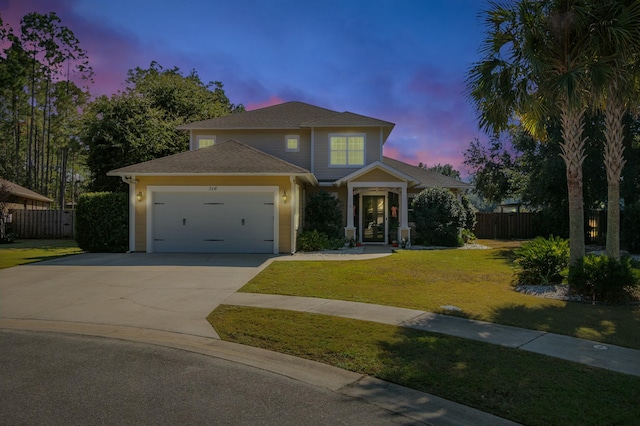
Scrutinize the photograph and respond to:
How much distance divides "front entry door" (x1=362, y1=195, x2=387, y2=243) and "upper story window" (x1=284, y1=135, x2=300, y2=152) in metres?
4.37

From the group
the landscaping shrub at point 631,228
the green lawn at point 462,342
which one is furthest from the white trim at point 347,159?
the landscaping shrub at point 631,228

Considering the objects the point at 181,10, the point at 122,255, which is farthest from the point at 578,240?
the point at 122,255

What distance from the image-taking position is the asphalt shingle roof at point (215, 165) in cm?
1509

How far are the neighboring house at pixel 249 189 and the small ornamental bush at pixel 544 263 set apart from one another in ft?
27.0

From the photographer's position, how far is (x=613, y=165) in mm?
9758

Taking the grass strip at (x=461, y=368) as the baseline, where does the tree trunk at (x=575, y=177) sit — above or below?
above

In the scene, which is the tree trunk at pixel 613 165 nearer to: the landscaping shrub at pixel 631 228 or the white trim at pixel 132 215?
the landscaping shrub at pixel 631 228

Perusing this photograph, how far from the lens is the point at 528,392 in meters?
3.99

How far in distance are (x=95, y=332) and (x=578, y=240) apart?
991 centimetres

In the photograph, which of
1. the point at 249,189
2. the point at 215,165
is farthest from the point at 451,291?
the point at 215,165

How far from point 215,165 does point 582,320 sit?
12651 millimetres

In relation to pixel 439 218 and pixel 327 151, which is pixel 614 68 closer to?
pixel 439 218

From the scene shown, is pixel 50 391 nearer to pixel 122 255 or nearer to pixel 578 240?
pixel 578 240

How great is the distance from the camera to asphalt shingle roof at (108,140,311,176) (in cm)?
1509
